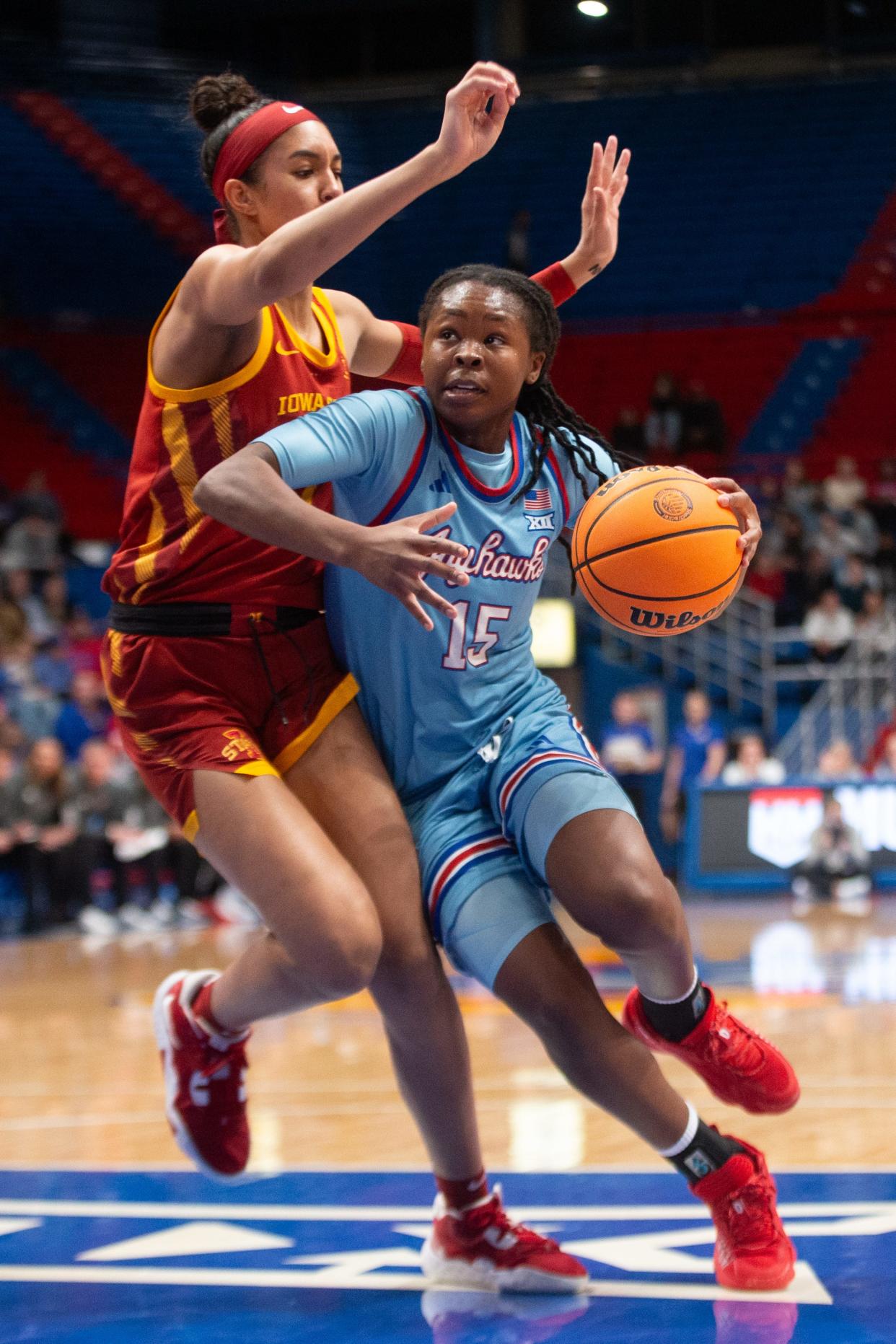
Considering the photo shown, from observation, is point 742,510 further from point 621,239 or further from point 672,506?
point 621,239

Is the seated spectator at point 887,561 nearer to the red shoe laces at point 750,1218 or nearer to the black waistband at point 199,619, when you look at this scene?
the red shoe laces at point 750,1218

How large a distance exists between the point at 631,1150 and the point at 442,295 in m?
2.72

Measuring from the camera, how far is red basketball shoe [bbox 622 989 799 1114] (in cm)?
339

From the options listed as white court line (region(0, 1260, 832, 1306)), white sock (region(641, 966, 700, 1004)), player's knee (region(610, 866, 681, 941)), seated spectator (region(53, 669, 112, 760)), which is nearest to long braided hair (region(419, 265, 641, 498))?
player's knee (region(610, 866, 681, 941))

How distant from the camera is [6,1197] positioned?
4.35 meters

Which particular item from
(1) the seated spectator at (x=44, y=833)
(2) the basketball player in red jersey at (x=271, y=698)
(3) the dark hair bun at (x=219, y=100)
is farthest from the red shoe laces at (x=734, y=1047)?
(1) the seated spectator at (x=44, y=833)

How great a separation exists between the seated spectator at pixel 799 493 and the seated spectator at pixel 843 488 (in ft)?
0.45

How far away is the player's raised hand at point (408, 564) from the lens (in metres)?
2.93

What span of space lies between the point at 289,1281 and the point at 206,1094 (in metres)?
0.46

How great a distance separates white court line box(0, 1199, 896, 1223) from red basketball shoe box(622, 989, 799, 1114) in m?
0.66

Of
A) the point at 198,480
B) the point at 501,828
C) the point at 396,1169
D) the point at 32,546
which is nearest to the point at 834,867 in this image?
the point at 396,1169

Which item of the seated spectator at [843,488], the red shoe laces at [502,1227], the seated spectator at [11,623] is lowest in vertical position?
the seated spectator at [11,623]

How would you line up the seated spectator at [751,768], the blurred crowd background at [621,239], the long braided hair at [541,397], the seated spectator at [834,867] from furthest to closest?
the blurred crowd background at [621,239] → the seated spectator at [751,768] → the seated spectator at [834,867] → the long braided hair at [541,397]

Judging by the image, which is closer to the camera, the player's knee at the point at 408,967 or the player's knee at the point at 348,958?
the player's knee at the point at 348,958
